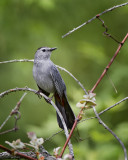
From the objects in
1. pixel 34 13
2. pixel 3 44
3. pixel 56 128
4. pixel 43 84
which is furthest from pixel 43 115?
pixel 56 128

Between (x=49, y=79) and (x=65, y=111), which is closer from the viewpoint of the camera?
(x=65, y=111)

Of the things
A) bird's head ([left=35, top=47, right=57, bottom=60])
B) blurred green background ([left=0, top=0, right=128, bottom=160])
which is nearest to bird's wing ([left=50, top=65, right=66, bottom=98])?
bird's head ([left=35, top=47, right=57, bottom=60])

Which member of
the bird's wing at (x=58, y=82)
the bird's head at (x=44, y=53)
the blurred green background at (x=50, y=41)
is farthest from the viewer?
the blurred green background at (x=50, y=41)

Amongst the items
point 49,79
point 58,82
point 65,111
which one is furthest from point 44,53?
point 65,111

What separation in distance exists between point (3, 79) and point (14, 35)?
35.6 inches

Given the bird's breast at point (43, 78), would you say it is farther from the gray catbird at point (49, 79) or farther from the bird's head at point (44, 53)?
the bird's head at point (44, 53)

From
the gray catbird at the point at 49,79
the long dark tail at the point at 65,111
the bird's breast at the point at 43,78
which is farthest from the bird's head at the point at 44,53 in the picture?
the long dark tail at the point at 65,111

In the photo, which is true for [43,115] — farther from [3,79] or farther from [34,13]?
[34,13]

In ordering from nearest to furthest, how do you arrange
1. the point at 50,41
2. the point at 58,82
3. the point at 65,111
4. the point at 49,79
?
the point at 65,111 < the point at 58,82 < the point at 49,79 < the point at 50,41

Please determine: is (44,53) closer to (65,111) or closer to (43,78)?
(43,78)

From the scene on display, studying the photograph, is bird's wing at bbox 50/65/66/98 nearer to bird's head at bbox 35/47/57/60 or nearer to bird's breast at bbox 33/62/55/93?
bird's breast at bbox 33/62/55/93

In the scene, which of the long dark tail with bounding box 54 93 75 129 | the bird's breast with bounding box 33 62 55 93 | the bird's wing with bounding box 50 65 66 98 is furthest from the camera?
the bird's breast with bounding box 33 62 55 93

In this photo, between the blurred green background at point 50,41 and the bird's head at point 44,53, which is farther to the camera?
the blurred green background at point 50,41

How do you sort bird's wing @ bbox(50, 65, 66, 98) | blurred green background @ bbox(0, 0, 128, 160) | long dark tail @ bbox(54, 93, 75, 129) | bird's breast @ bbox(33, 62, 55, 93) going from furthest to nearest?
blurred green background @ bbox(0, 0, 128, 160), bird's breast @ bbox(33, 62, 55, 93), bird's wing @ bbox(50, 65, 66, 98), long dark tail @ bbox(54, 93, 75, 129)
